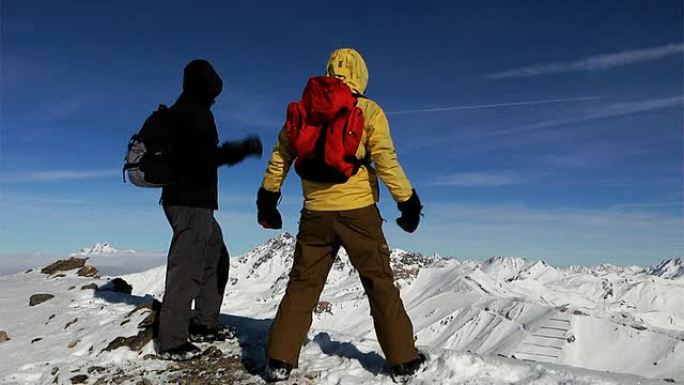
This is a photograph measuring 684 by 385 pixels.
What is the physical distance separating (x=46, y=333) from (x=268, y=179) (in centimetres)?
700

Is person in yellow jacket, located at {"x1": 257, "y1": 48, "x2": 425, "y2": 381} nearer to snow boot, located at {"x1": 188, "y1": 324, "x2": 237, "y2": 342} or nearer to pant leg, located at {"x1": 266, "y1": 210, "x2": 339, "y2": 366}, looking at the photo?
pant leg, located at {"x1": 266, "y1": 210, "x2": 339, "y2": 366}

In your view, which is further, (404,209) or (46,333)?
(46,333)

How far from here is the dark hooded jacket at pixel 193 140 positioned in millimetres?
7539

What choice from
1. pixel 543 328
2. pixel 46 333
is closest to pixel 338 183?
pixel 46 333

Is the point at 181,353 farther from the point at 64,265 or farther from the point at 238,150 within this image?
the point at 64,265

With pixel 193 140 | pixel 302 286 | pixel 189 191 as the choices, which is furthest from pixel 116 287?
pixel 302 286

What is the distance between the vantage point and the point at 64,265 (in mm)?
19781

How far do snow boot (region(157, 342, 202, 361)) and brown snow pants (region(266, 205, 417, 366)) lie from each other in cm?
171

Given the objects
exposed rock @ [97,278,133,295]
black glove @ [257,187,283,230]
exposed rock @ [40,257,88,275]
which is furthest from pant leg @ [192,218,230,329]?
exposed rock @ [40,257,88,275]

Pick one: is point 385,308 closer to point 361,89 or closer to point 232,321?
point 361,89

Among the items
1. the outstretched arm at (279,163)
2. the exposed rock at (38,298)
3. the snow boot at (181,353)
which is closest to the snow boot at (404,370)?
the outstretched arm at (279,163)

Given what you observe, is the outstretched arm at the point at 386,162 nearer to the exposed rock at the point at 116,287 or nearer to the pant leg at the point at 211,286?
the pant leg at the point at 211,286

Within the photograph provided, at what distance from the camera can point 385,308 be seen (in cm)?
620

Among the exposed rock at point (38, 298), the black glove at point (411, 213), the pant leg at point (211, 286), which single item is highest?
the black glove at point (411, 213)
